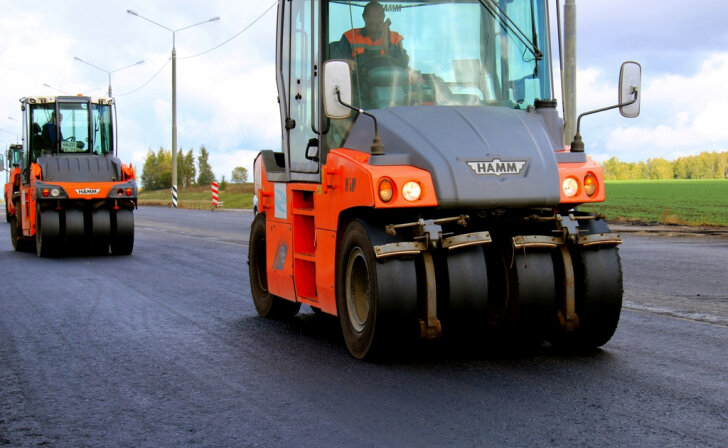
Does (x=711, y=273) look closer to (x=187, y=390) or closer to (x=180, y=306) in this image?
(x=180, y=306)

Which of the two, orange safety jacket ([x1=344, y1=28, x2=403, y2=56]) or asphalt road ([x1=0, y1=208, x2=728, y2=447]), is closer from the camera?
asphalt road ([x1=0, y1=208, x2=728, y2=447])

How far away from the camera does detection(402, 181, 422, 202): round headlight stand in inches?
251

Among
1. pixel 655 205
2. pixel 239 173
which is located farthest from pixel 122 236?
pixel 239 173

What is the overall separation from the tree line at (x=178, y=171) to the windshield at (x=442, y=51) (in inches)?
4250

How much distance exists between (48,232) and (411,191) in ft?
43.8

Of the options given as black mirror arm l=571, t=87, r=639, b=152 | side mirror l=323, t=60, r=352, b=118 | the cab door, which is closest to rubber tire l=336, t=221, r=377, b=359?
side mirror l=323, t=60, r=352, b=118

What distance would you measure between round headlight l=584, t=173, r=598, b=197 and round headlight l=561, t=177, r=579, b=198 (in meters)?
0.08

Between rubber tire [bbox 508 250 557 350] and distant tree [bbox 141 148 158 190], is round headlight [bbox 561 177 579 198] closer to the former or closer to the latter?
rubber tire [bbox 508 250 557 350]

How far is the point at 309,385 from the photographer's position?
616 centimetres

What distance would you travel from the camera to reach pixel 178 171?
129375 mm

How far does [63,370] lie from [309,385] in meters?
1.78

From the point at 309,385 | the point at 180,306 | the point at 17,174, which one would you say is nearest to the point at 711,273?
the point at 180,306

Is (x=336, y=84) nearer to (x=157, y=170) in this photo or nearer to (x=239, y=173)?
(x=239, y=173)

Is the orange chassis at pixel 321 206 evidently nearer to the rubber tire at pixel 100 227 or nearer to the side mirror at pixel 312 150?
the side mirror at pixel 312 150
